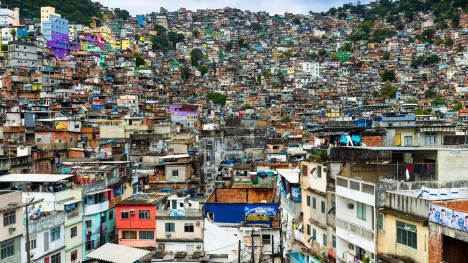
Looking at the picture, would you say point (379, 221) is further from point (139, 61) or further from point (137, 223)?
point (139, 61)

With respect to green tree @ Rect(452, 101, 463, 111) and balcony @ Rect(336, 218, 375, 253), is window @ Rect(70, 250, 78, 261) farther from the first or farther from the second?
green tree @ Rect(452, 101, 463, 111)

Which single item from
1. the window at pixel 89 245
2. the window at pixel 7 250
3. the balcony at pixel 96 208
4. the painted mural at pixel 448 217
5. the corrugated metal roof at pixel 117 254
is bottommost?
the window at pixel 89 245

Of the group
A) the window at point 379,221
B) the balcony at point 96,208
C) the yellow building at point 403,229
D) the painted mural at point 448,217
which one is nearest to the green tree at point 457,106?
the balcony at point 96,208

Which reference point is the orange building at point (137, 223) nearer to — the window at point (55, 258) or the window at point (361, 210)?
the window at point (55, 258)

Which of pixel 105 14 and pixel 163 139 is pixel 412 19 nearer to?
pixel 105 14

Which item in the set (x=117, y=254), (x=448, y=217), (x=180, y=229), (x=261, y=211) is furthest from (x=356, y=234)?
(x=117, y=254)

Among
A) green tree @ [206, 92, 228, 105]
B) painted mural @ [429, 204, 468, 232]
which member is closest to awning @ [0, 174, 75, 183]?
painted mural @ [429, 204, 468, 232]

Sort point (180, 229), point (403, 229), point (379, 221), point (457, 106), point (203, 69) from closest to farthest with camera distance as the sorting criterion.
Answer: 1. point (403, 229)
2. point (379, 221)
3. point (180, 229)
4. point (457, 106)
5. point (203, 69)
